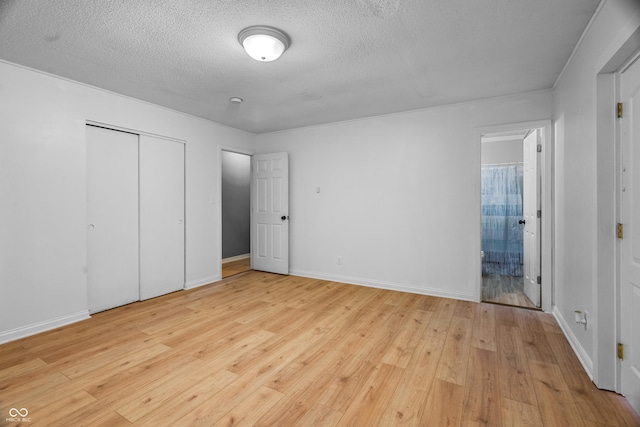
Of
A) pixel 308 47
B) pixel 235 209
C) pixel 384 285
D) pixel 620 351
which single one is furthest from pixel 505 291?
pixel 235 209

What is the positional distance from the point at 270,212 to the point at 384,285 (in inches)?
93.6

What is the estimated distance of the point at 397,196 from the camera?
4195mm

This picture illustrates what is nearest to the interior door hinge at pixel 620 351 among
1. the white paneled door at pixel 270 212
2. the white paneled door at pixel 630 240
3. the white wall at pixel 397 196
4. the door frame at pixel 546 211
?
the white paneled door at pixel 630 240

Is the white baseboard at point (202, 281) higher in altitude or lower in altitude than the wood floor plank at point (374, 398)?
Result: higher

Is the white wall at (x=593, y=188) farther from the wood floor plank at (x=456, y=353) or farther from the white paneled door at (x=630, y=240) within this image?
the wood floor plank at (x=456, y=353)

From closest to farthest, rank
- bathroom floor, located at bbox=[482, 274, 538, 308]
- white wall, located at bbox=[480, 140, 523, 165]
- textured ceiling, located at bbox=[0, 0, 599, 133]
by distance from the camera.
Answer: textured ceiling, located at bbox=[0, 0, 599, 133] < bathroom floor, located at bbox=[482, 274, 538, 308] < white wall, located at bbox=[480, 140, 523, 165]

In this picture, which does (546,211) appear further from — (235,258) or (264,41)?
(235,258)

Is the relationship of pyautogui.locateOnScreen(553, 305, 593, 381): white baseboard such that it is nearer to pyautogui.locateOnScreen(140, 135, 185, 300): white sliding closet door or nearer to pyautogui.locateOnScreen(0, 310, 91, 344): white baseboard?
pyautogui.locateOnScreen(140, 135, 185, 300): white sliding closet door

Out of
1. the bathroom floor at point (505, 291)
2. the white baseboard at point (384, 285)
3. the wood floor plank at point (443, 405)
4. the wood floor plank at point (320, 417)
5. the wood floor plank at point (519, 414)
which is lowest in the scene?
the wood floor plank at point (320, 417)

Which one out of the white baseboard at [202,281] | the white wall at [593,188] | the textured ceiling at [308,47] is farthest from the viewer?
the white baseboard at [202,281]

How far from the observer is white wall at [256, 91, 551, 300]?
372 centimetres

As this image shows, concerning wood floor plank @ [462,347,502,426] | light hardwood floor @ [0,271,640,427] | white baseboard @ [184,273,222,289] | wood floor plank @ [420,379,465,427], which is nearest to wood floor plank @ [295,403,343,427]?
light hardwood floor @ [0,271,640,427]

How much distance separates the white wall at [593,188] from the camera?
1.80 metres

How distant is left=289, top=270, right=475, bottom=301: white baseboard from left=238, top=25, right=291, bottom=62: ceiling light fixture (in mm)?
3334
